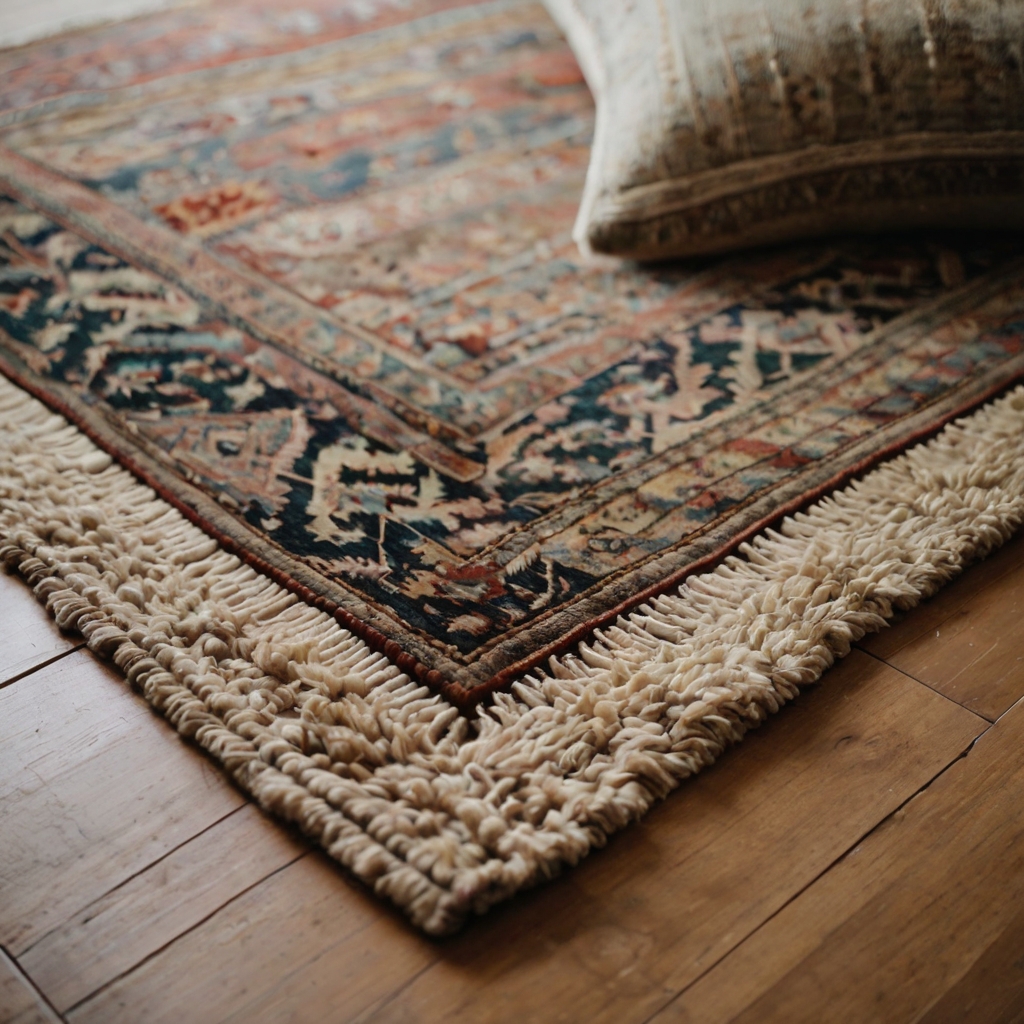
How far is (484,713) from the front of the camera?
2.47ft

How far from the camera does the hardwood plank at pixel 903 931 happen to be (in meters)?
0.60

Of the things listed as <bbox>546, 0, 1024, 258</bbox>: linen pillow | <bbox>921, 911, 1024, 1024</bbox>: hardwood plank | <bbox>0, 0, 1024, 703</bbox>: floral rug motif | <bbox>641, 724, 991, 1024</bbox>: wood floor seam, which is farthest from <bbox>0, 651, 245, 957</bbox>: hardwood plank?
<bbox>546, 0, 1024, 258</bbox>: linen pillow

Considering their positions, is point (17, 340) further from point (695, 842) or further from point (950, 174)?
point (950, 174)

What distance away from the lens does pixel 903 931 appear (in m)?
0.64

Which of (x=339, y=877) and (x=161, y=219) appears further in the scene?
(x=161, y=219)

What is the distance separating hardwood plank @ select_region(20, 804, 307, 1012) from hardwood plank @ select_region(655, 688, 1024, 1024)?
0.27m

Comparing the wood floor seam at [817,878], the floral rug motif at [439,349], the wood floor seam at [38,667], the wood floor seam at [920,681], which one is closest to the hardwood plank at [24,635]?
the wood floor seam at [38,667]

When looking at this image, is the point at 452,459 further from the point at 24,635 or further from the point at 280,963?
the point at 280,963

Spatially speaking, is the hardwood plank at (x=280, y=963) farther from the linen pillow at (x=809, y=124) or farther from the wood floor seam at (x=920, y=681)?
the linen pillow at (x=809, y=124)

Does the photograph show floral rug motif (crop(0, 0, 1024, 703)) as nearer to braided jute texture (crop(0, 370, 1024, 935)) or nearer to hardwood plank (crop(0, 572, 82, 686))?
braided jute texture (crop(0, 370, 1024, 935))

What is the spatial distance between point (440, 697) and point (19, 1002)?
32 centimetres

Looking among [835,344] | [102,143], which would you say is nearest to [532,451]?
[835,344]

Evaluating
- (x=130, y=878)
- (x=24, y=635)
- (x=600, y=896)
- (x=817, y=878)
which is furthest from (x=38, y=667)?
(x=817, y=878)

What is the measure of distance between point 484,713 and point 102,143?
4.13 ft
